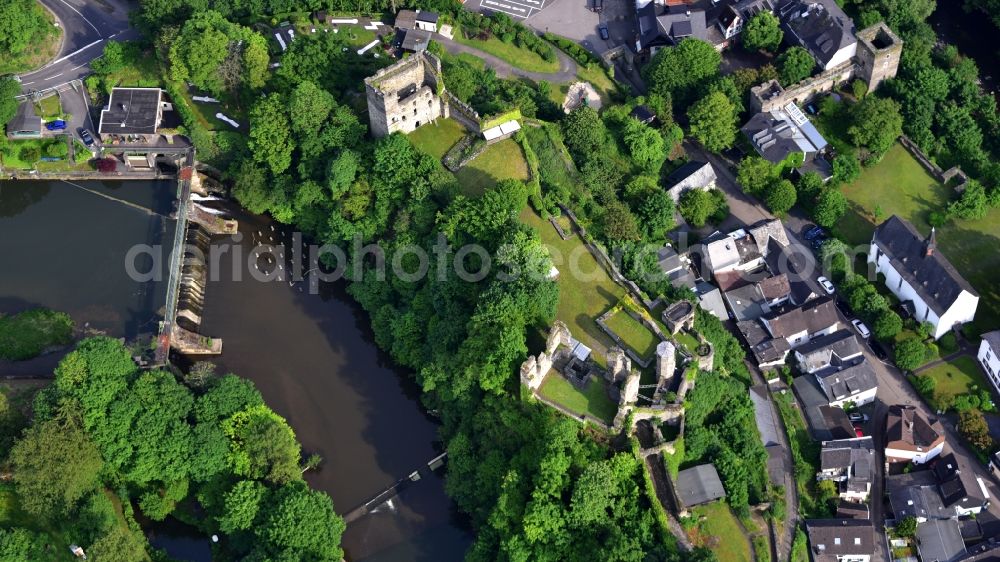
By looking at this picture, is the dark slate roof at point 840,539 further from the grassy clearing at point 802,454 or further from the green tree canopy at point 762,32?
the green tree canopy at point 762,32

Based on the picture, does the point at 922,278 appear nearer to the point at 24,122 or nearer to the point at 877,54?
the point at 877,54

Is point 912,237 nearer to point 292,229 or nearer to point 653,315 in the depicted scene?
point 653,315

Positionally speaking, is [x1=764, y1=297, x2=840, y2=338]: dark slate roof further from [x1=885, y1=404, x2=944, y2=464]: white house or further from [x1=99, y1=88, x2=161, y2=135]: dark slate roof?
[x1=99, y1=88, x2=161, y2=135]: dark slate roof

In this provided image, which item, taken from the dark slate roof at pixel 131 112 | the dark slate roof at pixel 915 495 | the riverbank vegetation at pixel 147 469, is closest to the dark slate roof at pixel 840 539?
the dark slate roof at pixel 915 495

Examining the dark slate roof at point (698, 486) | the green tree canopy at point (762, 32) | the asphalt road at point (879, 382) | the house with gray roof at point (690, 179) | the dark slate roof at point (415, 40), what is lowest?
the dark slate roof at point (698, 486)

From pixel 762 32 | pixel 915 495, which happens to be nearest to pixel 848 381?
pixel 915 495
